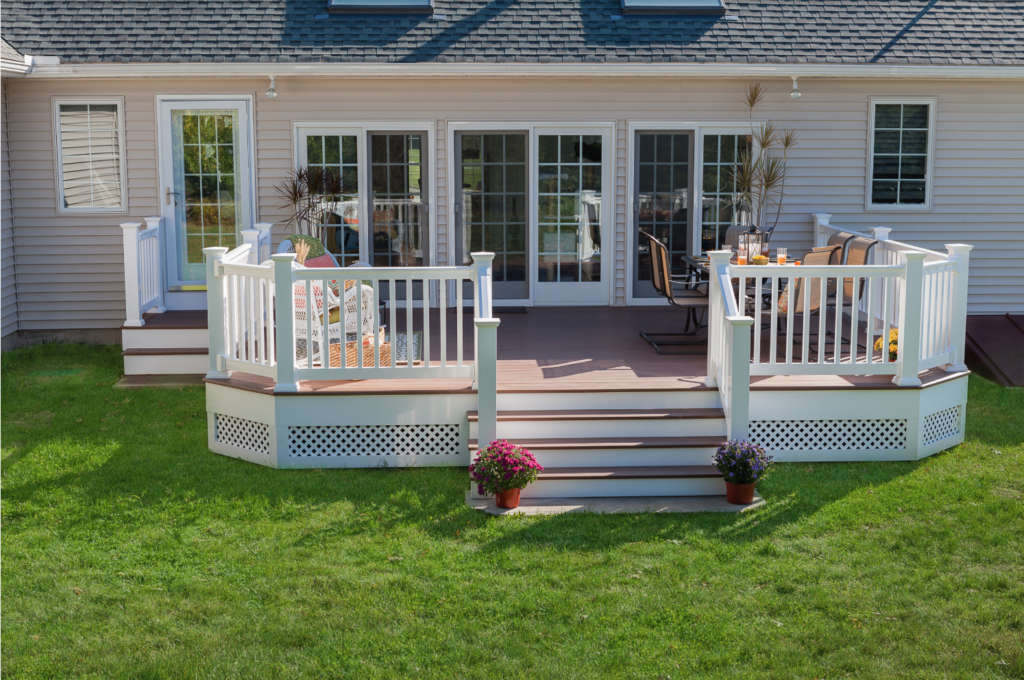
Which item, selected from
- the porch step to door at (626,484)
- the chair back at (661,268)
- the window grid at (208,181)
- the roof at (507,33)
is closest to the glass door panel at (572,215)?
the roof at (507,33)

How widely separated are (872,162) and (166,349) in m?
7.10

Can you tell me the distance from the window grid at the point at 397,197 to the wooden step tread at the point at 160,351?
2327 mm

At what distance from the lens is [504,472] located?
233 inches

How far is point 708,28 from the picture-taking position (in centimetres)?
1053

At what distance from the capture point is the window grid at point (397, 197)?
10430 mm

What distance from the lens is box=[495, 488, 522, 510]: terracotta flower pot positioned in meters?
5.98

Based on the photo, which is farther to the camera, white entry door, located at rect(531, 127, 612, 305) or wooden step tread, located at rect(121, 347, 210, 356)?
white entry door, located at rect(531, 127, 612, 305)

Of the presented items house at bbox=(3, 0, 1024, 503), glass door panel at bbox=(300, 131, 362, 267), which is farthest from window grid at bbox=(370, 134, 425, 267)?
glass door panel at bbox=(300, 131, 362, 267)

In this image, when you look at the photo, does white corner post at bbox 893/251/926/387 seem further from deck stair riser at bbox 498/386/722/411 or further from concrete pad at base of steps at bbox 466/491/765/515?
concrete pad at base of steps at bbox 466/491/765/515

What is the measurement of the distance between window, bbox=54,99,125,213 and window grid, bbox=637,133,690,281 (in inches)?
205

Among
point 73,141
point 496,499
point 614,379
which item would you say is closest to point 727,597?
point 496,499

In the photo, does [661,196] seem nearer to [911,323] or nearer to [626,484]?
[911,323]

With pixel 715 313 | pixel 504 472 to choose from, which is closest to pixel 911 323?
pixel 715 313

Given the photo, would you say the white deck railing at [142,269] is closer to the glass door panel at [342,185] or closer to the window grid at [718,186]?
the glass door panel at [342,185]
